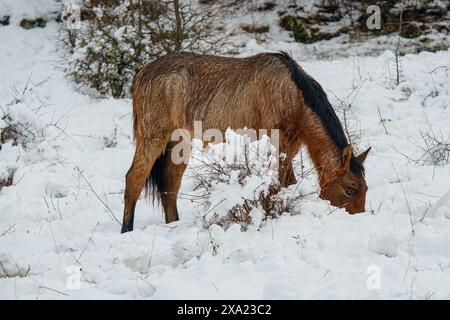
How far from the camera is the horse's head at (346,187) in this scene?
5.55 m

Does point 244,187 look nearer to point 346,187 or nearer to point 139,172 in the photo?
point 346,187

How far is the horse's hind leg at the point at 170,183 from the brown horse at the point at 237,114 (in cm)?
1

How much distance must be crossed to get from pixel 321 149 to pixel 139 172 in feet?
6.37

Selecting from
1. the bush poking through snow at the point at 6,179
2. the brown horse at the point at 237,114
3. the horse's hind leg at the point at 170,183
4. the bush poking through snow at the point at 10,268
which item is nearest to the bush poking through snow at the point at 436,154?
the brown horse at the point at 237,114

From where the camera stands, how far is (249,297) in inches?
142

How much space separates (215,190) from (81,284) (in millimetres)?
1573

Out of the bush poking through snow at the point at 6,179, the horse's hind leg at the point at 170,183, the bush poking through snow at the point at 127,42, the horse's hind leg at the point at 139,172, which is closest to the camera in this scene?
the horse's hind leg at the point at 139,172

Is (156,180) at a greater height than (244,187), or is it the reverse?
(244,187)

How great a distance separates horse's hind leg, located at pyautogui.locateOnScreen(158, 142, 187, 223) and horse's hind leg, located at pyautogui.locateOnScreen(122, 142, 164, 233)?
23 centimetres

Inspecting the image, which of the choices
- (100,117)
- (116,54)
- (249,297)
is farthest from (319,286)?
(116,54)

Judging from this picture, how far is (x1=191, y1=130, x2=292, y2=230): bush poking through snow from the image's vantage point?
194 inches

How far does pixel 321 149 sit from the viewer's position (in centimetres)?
580

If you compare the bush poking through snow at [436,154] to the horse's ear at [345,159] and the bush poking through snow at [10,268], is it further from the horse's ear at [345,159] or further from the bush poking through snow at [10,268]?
the bush poking through snow at [10,268]

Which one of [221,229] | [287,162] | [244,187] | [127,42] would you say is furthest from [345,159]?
[127,42]
